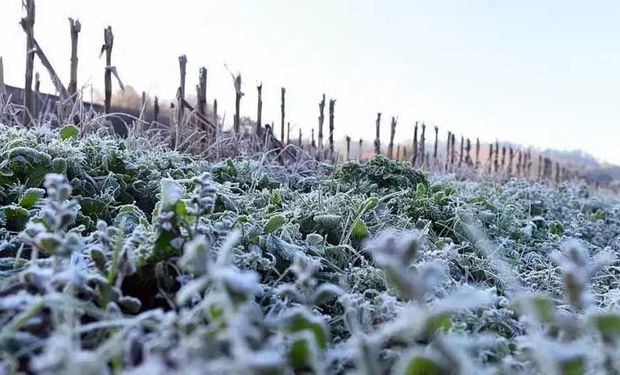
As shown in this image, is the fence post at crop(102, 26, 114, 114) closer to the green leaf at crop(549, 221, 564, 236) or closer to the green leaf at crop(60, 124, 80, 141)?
the green leaf at crop(60, 124, 80, 141)

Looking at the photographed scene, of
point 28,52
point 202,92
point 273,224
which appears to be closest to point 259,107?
point 202,92

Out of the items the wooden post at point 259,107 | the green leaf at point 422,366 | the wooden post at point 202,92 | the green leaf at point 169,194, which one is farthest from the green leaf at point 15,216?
the wooden post at point 259,107

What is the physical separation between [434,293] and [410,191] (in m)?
1.21

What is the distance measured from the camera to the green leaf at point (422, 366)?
449mm

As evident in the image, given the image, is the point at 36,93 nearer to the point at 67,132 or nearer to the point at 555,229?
the point at 67,132

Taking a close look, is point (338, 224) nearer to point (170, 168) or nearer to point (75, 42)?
point (170, 168)

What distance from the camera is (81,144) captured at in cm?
169

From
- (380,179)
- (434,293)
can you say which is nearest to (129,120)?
(380,179)

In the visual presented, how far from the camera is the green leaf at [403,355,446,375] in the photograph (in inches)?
17.7

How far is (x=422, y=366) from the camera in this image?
1.51 ft

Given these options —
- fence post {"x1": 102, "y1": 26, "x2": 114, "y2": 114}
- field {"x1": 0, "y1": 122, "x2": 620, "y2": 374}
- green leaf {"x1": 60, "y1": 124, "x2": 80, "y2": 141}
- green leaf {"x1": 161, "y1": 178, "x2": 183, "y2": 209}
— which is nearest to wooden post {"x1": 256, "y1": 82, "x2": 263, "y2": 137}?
fence post {"x1": 102, "y1": 26, "x2": 114, "y2": 114}

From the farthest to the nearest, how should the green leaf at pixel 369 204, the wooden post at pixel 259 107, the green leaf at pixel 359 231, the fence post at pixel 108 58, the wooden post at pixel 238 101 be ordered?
1. the wooden post at pixel 259 107
2. the wooden post at pixel 238 101
3. the fence post at pixel 108 58
4. the green leaf at pixel 369 204
5. the green leaf at pixel 359 231

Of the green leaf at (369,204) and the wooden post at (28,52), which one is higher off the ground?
the wooden post at (28,52)

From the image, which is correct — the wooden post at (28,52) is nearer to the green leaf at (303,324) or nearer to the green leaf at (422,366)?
the green leaf at (303,324)
